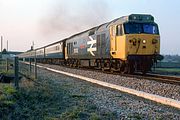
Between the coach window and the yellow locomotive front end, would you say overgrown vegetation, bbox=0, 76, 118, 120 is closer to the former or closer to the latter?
the yellow locomotive front end

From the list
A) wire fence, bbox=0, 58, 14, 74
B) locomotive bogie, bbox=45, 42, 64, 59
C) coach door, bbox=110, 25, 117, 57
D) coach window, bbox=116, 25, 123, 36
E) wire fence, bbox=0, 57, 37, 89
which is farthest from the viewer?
locomotive bogie, bbox=45, 42, 64, 59

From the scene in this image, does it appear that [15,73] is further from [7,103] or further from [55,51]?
[55,51]

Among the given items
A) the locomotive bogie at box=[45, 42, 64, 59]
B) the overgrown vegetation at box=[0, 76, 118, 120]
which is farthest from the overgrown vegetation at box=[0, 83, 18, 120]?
the locomotive bogie at box=[45, 42, 64, 59]

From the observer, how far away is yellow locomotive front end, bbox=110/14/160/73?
70.5 feet

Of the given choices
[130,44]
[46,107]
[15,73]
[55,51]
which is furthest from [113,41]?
[55,51]

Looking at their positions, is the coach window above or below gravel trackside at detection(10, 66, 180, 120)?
above

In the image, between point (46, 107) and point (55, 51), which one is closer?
point (46, 107)

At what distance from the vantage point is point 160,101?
446 inches

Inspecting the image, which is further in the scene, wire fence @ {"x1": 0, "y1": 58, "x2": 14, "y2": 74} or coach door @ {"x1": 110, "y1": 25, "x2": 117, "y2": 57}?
wire fence @ {"x1": 0, "y1": 58, "x2": 14, "y2": 74}

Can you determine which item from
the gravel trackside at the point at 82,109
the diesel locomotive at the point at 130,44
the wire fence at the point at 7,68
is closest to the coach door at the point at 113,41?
the diesel locomotive at the point at 130,44

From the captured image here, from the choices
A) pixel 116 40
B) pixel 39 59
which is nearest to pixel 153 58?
pixel 116 40

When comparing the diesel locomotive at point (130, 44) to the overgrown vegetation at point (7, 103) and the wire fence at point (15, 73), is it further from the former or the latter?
the overgrown vegetation at point (7, 103)

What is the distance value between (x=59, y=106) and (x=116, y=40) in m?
13.4

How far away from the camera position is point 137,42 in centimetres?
2169
